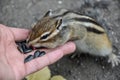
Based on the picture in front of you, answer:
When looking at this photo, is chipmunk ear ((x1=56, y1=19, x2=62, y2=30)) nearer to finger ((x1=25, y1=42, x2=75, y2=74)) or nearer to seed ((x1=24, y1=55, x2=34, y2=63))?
finger ((x1=25, y1=42, x2=75, y2=74))

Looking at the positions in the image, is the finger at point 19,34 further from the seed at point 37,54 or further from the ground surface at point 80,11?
the ground surface at point 80,11

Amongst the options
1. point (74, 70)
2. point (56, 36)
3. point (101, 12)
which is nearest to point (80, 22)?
point (56, 36)

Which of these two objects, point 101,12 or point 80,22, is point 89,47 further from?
point 101,12

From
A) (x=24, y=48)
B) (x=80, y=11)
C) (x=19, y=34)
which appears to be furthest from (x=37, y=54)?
(x=80, y=11)

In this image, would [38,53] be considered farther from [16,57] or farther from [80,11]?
[80,11]

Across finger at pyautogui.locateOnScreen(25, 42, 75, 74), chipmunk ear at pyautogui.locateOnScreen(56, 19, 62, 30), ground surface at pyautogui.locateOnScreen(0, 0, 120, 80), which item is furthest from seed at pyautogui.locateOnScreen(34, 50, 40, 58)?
ground surface at pyautogui.locateOnScreen(0, 0, 120, 80)

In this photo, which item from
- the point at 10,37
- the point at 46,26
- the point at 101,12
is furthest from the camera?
the point at 101,12
